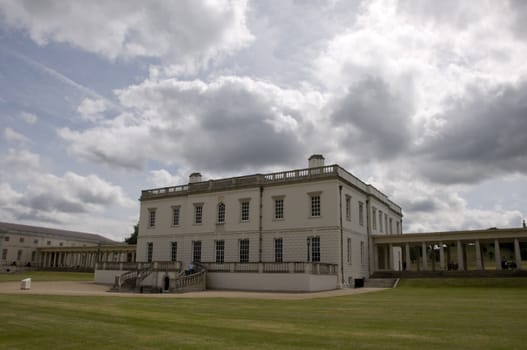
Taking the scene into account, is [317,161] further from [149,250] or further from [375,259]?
[149,250]

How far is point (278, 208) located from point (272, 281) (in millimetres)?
7546

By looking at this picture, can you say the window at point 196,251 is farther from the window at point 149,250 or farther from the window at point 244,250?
the window at point 149,250

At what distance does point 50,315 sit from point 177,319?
12.4 feet

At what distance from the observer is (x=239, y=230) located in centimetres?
3834

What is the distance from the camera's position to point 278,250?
1430 inches

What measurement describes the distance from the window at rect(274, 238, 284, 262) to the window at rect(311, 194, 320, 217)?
365 centimetres

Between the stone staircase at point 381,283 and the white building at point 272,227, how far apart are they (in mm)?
589

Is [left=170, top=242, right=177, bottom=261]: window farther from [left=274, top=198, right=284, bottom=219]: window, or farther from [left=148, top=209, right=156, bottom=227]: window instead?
[left=274, top=198, right=284, bottom=219]: window

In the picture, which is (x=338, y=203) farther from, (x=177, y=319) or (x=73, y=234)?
(x=73, y=234)

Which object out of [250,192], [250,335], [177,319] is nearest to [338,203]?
[250,192]

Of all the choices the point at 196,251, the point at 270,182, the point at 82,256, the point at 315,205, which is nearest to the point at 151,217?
the point at 196,251

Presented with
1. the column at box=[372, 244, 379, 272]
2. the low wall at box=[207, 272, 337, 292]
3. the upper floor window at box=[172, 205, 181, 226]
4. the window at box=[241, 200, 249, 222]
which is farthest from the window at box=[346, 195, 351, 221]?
the upper floor window at box=[172, 205, 181, 226]

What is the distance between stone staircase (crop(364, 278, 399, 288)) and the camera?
3346 cm

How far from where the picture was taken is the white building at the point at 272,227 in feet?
108
